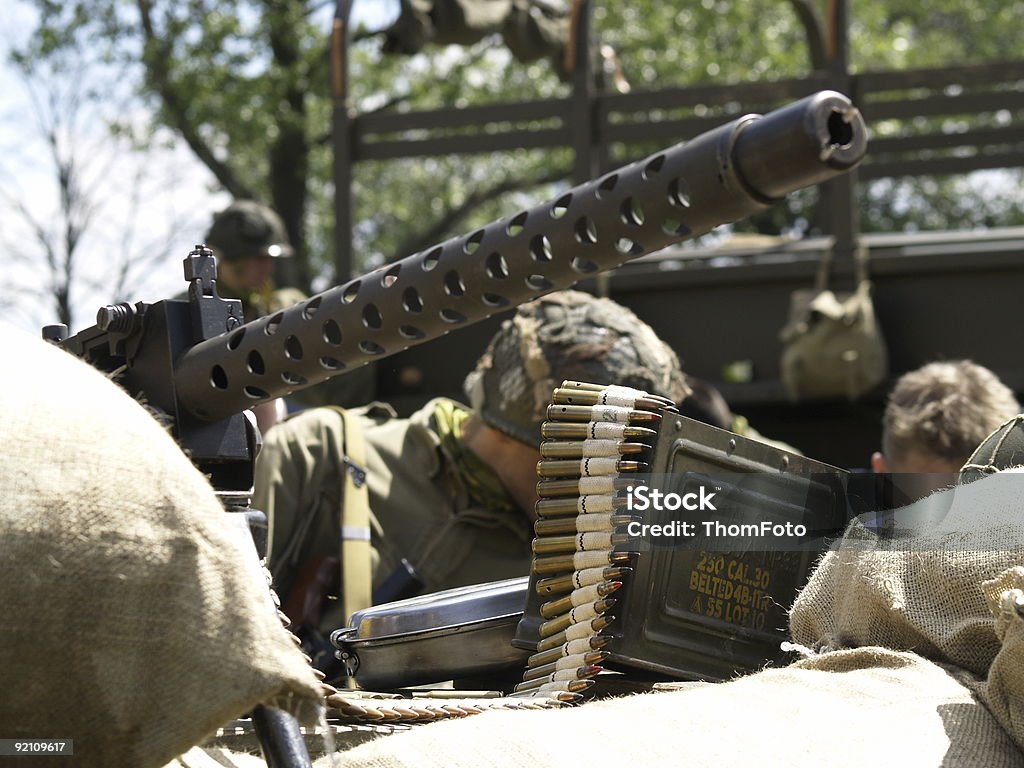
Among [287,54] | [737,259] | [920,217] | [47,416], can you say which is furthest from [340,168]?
[920,217]

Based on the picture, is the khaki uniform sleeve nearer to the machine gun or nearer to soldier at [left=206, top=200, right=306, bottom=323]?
the machine gun

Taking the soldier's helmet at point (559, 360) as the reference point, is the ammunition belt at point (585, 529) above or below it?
below

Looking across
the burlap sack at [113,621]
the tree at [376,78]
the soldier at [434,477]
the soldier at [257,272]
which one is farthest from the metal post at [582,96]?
the tree at [376,78]

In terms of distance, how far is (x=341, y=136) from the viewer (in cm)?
634

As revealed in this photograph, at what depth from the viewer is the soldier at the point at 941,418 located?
11.0ft

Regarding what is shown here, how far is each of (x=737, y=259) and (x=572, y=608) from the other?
4.37 meters

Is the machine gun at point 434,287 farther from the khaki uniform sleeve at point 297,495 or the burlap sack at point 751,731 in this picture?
the khaki uniform sleeve at point 297,495

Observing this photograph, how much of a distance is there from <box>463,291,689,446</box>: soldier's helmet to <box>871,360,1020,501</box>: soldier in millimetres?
556

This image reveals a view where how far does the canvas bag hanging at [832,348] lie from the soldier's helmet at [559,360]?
190 cm

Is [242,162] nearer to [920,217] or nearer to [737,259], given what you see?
[920,217]

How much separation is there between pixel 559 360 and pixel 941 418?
962 millimetres

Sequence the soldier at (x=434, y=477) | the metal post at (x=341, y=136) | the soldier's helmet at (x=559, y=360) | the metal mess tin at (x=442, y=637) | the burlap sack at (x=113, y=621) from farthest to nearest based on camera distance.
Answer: the metal post at (x=341, y=136)
the soldier at (x=434, y=477)
the soldier's helmet at (x=559, y=360)
the metal mess tin at (x=442, y=637)
the burlap sack at (x=113, y=621)

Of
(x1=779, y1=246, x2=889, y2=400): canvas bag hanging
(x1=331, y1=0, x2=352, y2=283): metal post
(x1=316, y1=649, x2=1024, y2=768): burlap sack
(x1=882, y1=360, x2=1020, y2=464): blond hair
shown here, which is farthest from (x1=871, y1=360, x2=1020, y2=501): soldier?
(x1=331, y1=0, x2=352, y2=283): metal post

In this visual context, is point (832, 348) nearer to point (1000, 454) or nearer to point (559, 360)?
point (559, 360)
